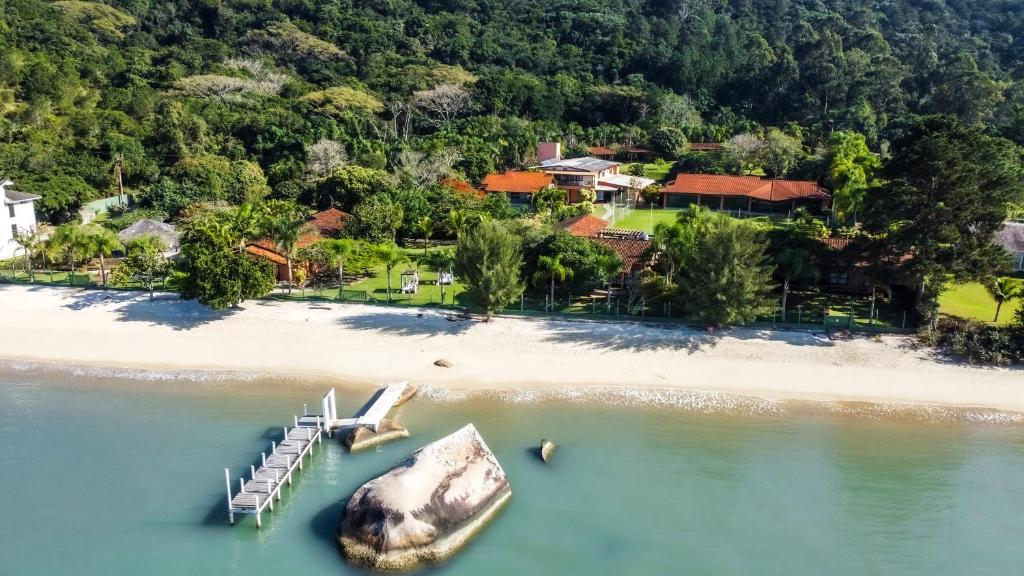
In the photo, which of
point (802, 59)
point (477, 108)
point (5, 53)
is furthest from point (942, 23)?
point (5, 53)

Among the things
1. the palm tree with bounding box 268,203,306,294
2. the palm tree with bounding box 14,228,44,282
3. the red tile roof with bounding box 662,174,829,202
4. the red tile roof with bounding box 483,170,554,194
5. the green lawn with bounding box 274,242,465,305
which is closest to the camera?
A: the green lawn with bounding box 274,242,465,305

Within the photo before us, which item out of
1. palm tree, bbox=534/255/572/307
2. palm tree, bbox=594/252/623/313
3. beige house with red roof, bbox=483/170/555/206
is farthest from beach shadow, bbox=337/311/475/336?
beige house with red roof, bbox=483/170/555/206

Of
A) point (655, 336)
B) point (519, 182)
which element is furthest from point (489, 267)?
point (519, 182)

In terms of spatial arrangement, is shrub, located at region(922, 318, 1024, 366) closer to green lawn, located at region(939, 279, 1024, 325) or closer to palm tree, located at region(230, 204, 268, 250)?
green lawn, located at region(939, 279, 1024, 325)

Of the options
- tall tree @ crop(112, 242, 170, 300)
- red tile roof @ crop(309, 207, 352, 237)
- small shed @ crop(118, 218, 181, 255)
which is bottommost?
tall tree @ crop(112, 242, 170, 300)

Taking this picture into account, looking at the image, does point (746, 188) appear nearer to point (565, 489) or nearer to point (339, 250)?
point (339, 250)
